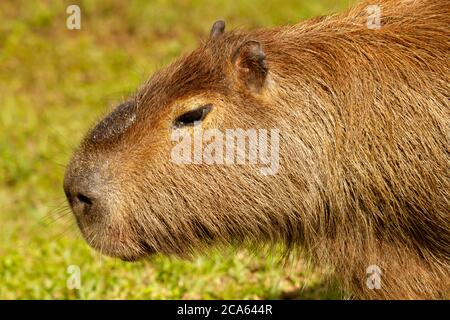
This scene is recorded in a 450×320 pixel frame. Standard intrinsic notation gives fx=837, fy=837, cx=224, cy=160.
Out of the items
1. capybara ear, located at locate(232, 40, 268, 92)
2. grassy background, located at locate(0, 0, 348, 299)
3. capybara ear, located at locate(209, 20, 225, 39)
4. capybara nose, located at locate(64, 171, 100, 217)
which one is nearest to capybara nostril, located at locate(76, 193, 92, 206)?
capybara nose, located at locate(64, 171, 100, 217)

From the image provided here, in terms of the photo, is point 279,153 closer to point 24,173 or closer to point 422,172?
point 422,172

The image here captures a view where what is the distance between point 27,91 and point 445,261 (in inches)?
243

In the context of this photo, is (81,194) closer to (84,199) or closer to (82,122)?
(84,199)

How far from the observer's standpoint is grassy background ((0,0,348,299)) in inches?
238

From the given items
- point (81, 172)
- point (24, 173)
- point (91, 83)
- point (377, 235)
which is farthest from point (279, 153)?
point (91, 83)

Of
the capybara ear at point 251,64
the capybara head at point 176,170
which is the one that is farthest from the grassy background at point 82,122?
the capybara ear at point 251,64

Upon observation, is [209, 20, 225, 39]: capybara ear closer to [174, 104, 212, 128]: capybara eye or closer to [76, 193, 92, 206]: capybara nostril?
[174, 104, 212, 128]: capybara eye

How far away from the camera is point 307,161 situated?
172 inches

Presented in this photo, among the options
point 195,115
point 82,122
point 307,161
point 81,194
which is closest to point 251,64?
point 195,115

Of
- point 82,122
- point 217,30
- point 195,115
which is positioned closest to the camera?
→ point 195,115

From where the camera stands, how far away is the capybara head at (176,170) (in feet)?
14.3

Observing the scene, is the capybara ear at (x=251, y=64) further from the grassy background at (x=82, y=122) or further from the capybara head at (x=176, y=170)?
the grassy background at (x=82, y=122)

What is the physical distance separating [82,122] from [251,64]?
4.71 metres

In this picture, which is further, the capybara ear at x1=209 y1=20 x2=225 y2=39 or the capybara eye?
the capybara ear at x1=209 y1=20 x2=225 y2=39
